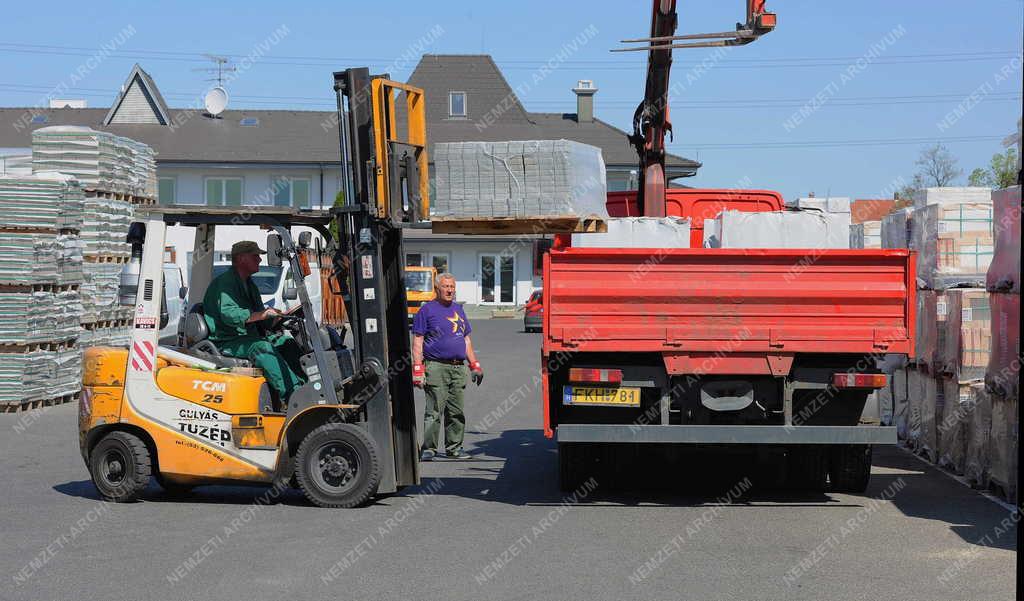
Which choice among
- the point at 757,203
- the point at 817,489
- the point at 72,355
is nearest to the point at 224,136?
the point at 72,355

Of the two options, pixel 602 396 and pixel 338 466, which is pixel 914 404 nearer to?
pixel 602 396

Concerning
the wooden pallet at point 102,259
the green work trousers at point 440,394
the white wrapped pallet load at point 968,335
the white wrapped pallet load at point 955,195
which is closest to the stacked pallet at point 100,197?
the wooden pallet at point 102,259

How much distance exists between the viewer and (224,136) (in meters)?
59.4

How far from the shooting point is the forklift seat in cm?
988

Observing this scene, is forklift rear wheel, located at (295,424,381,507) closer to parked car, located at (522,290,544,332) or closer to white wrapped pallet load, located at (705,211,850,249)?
white wrapped pallet load, located at (705,211,850,249)

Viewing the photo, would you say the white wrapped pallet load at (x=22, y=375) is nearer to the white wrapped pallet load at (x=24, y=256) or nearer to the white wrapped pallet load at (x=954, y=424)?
the white wrapped pallet load at (x=24, y=256)

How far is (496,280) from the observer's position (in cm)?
5819

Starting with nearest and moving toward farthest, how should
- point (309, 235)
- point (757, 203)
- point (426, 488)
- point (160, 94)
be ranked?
point (309, 235) → point (426, 488) → point (757, 203) → point (160, 94)

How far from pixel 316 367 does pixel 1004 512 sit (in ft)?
17.2

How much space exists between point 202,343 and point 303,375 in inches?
33.4

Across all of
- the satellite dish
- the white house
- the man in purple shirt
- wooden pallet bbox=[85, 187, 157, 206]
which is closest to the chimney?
the white house

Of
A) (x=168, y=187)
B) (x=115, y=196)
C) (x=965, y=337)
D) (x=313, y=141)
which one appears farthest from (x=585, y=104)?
(x=965, y=337)

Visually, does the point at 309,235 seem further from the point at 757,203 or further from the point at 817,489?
the point at 757,203

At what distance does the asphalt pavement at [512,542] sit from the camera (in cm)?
711
